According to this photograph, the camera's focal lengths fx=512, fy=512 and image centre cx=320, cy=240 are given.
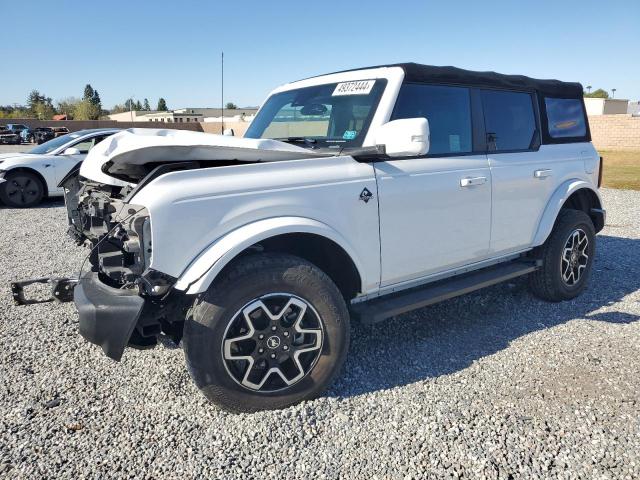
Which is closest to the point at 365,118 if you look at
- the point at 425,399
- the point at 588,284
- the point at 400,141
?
the point at 400,141

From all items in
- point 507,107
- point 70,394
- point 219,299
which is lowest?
point 70,394

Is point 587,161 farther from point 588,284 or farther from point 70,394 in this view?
point 70,394

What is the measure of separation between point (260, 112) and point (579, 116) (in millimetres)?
3187

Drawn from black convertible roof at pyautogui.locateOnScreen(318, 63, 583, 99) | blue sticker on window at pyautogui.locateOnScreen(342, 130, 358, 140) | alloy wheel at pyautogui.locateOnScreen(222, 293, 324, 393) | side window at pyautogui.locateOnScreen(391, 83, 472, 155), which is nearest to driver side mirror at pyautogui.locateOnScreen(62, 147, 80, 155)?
black convertible roof at pyautogui.locateOnScreen(318, 63, 583, 99)

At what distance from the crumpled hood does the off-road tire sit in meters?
2.65

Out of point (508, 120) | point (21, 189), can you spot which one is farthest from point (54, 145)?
point (508, 120)

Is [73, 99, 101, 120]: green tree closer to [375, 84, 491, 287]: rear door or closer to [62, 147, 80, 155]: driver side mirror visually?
[62, 147, 80, 155]: driver side mirror

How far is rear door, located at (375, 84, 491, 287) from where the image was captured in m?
3.38

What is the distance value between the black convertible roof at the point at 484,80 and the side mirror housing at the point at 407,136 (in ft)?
2.29

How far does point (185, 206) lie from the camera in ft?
8.66

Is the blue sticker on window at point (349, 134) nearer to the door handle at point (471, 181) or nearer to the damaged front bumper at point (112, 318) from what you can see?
the door handle at point (471, 181)

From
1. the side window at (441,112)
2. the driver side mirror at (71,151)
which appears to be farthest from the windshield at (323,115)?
the driver side mirror at (71,151)

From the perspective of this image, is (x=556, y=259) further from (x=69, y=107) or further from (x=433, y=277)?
(x=69, y=107)

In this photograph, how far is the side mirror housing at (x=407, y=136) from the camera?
3014 millimetres
